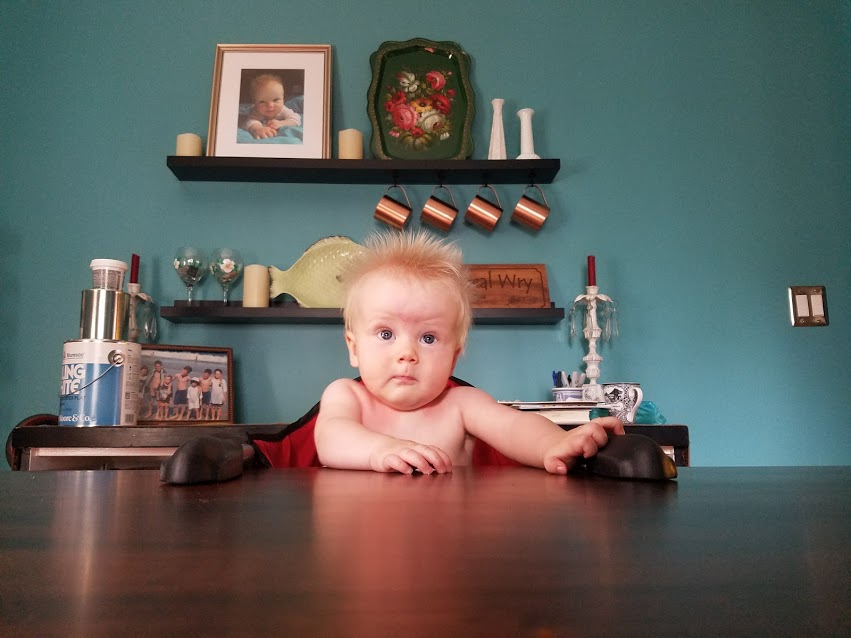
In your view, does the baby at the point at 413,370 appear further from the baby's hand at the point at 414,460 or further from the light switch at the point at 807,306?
the light switch at the point at 807,306

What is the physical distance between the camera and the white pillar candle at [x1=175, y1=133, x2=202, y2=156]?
6.21 ft

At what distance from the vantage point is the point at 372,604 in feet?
0.39

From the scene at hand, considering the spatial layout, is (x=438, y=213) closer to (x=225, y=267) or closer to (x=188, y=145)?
(x=225, y=267)

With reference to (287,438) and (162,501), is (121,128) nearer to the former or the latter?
(287,438)

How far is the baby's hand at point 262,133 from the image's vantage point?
196cm

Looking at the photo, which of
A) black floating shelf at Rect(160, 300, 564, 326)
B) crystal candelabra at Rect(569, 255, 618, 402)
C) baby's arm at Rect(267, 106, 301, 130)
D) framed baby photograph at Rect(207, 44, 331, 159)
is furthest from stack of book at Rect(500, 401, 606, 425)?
baby's arm at Rect(267, 106, 301, 130)

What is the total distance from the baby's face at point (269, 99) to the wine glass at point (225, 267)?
48 cm

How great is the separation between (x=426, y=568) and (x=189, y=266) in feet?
6.11

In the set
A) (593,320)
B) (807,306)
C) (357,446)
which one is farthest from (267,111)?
(807,306)

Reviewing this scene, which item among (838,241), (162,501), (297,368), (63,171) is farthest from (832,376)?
(63,171)

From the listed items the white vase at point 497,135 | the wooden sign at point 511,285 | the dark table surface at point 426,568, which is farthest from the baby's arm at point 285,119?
the dark table surface at point 426,568

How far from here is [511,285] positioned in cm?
192

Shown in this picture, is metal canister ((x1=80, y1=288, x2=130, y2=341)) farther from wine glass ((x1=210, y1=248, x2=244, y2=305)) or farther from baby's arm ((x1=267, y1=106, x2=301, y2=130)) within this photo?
baby's arm ((x1=267, y1=106, x2=301, y2=130))

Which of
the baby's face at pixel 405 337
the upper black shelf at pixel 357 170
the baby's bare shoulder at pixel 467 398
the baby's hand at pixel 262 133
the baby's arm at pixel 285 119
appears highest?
the baby's arm at pixel 285 119
